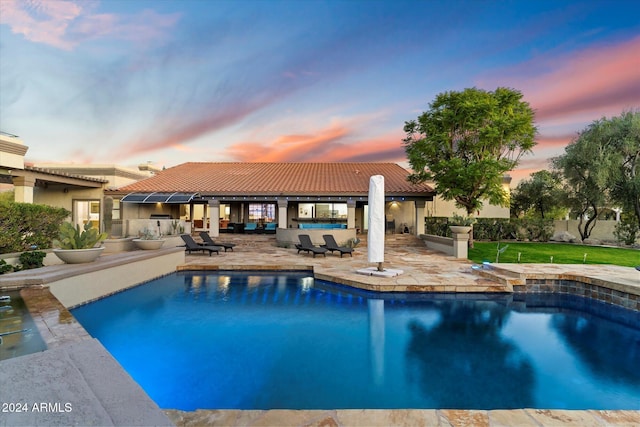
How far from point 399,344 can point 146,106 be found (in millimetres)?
19258

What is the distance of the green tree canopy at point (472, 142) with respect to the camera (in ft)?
51.5

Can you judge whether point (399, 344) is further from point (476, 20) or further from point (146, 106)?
point (146, 106)

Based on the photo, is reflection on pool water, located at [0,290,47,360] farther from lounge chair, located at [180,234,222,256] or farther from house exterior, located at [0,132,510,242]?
house exterior, located at [0,132,510,242]

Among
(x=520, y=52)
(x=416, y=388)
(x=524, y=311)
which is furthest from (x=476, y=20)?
(x=416, y=388)

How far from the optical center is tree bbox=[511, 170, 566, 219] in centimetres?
2233

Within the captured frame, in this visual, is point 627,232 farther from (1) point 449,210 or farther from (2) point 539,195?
(1) point 449,210

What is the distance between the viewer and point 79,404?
2141 millimetres

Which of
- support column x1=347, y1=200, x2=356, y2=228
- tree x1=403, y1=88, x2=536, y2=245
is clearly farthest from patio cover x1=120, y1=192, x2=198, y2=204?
tree x1=403, y1=88, x2=536, y2=245

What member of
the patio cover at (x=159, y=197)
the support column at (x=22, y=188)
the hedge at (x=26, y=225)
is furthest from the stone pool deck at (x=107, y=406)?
the patio cover at (x=159, y=197)

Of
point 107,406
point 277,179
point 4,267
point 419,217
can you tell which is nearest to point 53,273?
point 4,267

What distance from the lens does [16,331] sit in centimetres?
414

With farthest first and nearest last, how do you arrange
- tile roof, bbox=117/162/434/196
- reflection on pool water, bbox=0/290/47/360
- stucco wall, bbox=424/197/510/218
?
stucco wall, bbox=424/197/510/218
tile roof, bbox=117/162/434/196
reflection on pool water, bbox=0/290/47/360

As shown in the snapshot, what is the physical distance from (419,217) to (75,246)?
17.7 metres

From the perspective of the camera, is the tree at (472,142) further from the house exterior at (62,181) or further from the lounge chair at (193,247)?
the house exterior at (62,181)
